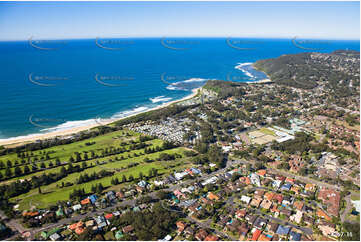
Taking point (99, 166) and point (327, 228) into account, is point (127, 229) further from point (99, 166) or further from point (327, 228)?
point (327, 228)

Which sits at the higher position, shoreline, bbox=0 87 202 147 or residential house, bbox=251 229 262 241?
residential house, bbox=251 229 262 241

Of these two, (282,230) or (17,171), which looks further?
(17,171)

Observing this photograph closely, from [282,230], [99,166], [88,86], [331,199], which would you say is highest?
[88,86]

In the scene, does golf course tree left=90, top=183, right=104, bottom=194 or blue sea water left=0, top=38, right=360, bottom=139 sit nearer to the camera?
golf course tree left=90, top=183, right=104, bottom=194

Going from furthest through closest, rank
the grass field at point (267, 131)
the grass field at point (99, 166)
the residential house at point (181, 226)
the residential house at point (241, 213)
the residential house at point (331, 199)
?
1. the grass field at point (267, 131)
2. the grass field at point (99, 166)
3. the residential house at point (331, 199)
4. the residential house at point (241, 213)
5. the residential house at point (181, 226)

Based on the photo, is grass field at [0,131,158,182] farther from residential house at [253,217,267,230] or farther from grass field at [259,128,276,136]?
residential house at [253,217,267,230]

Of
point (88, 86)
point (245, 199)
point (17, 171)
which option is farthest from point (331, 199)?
point (88, 86)

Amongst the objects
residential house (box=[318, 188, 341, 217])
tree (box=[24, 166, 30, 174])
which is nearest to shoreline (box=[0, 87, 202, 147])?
tree (box=[24, 166, 30, 174])

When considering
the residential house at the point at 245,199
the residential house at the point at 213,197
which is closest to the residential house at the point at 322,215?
the residential house at the point at 245,199

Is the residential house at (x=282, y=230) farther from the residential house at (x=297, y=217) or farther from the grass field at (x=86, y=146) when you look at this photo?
the grass field at (x=86, y=146)

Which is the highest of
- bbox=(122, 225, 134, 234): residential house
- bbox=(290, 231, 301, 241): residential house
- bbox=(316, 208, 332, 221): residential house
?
bbox=(316, 208, 332, 221): residential house

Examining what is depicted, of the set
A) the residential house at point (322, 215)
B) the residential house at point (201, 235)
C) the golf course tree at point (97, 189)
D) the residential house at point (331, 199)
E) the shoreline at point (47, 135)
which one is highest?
the residential house at point (331, 199)

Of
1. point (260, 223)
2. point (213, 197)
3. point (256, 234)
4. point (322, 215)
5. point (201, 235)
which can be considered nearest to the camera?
point (201, 235)

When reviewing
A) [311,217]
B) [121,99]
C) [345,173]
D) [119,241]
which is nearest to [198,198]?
[119,241]
